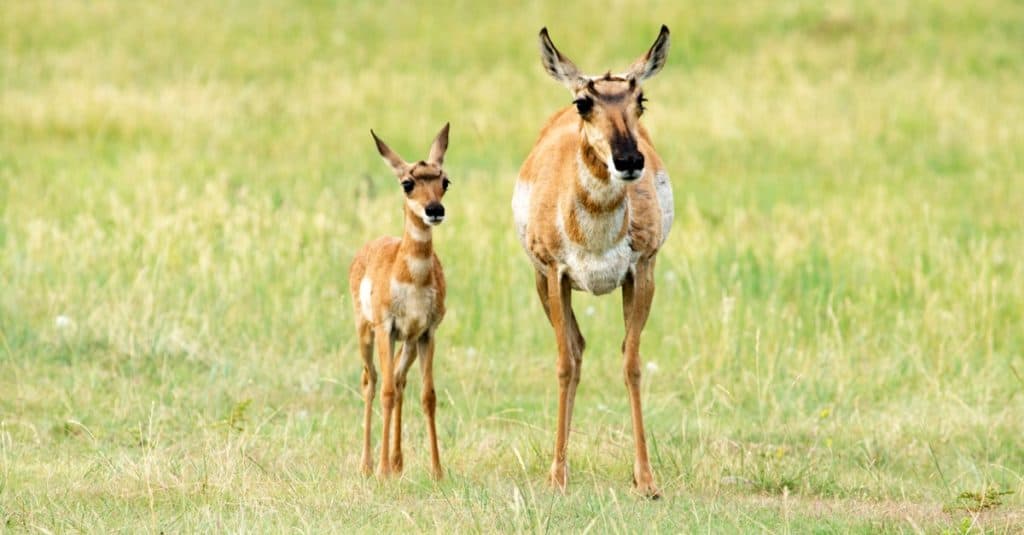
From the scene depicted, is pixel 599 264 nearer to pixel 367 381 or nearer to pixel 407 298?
pixel 407 298

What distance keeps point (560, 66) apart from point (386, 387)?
2061 mm

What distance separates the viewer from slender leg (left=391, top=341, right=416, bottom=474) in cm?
943

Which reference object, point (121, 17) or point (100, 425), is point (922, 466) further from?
point (121, 17)

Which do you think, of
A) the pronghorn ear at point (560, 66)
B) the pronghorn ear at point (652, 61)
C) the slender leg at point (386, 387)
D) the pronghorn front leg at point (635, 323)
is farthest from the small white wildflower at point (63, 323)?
the pronghorn ear at point (652, 61)

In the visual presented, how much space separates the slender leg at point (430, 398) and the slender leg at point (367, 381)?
37 centimetres

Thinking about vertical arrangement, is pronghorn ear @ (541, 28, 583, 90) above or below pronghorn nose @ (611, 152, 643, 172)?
above

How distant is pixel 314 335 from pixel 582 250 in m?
4.81

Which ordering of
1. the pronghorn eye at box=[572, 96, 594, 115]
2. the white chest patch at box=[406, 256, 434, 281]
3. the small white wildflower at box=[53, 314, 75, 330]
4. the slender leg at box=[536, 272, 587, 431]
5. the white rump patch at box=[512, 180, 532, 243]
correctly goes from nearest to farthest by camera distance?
1. the pronghorn eye at box=[572, 96, 594, 115]
2. the white chest patch at box=[406, 256, 434, 281]
3. the slender leg at box=[536, 272, 587, 431]
4. the white rump patch at box=[512, 180, 532, 243]
5. the small white wildflower at box=[53, 314, 75, 330]

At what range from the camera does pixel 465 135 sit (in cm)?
2388

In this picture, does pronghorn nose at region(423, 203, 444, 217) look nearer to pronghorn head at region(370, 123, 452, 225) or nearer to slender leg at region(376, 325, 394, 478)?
pronghorn head at region(370, 123, 452, 225)

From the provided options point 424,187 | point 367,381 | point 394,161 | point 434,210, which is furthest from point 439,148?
point 367,381

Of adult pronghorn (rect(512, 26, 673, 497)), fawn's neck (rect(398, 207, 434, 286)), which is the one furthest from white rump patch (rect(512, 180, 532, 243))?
fawn's neck (rect(398, 207, 434, 286))

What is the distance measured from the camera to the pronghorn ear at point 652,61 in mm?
9016

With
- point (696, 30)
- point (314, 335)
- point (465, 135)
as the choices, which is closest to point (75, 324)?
point (314, 335)
